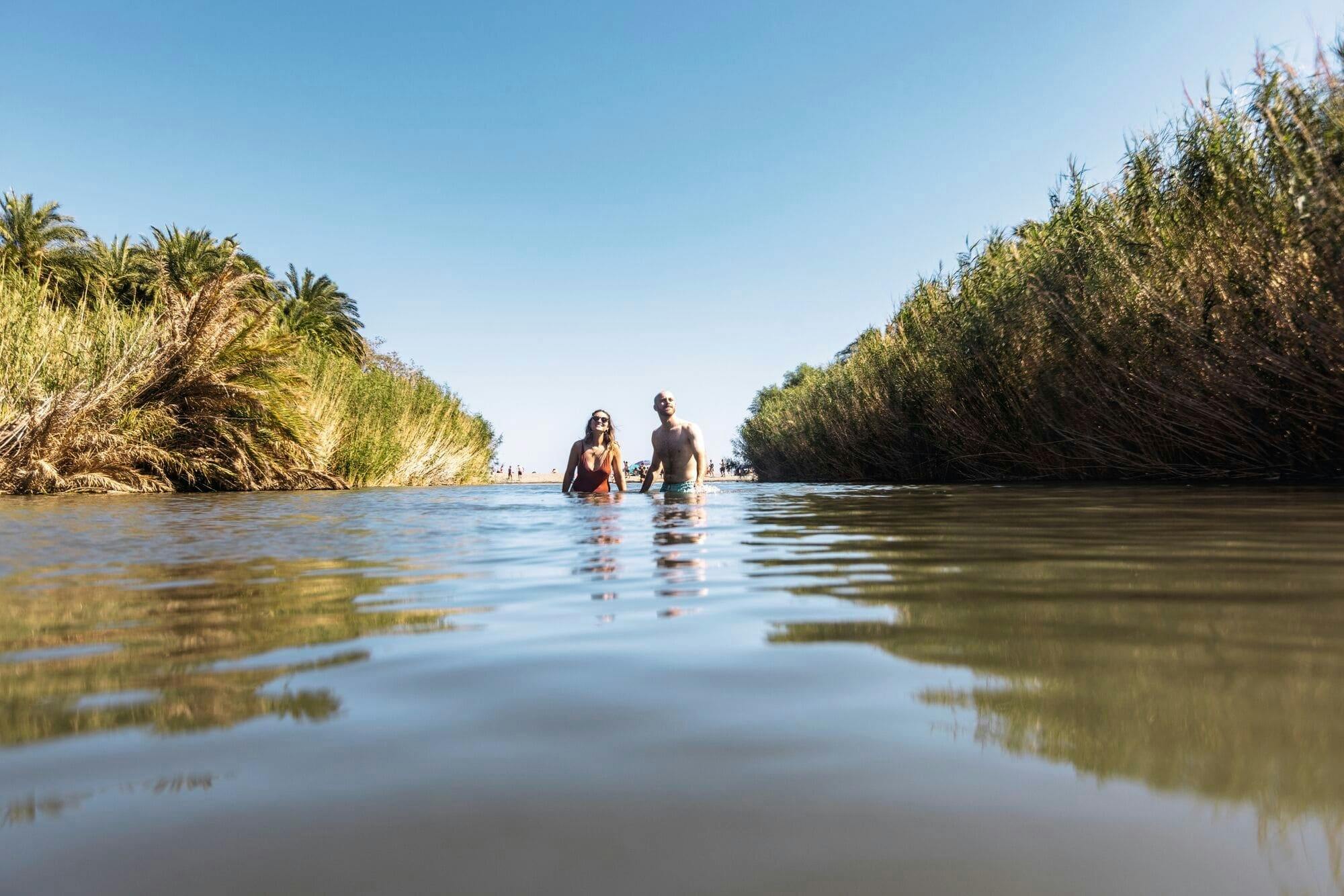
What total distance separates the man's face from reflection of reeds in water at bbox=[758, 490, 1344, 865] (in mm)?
6493

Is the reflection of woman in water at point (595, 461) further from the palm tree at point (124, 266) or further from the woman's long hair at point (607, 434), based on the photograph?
the palm tree at point (124, 266)

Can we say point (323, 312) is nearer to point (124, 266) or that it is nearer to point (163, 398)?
point (124, 266)

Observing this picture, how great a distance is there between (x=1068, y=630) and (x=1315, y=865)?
117 centimetres

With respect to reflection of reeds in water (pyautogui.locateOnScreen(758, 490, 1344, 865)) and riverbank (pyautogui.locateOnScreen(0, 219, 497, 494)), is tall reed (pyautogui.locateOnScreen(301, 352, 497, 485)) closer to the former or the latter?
riverbank (pyautogui.locateOnScreen(0, 219, 497, 494))

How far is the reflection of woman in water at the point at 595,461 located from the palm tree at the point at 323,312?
29817 mm

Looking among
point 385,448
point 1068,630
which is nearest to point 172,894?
point 1068,630

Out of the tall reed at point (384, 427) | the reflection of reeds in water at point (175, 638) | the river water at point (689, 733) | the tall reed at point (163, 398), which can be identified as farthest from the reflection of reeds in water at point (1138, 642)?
the tall reed at point (384, 427)

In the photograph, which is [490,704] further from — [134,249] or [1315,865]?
[134,249]

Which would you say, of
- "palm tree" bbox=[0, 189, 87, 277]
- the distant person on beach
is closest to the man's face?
the distant person on beach

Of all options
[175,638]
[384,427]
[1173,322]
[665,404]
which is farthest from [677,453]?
[384,427]

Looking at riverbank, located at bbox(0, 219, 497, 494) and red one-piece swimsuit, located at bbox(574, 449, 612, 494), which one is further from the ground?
riverbank, located at bbox(0, 219, 497, 494)

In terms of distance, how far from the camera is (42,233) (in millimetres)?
35031

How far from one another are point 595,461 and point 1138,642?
10503 mm

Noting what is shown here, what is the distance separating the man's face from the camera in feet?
35.5
